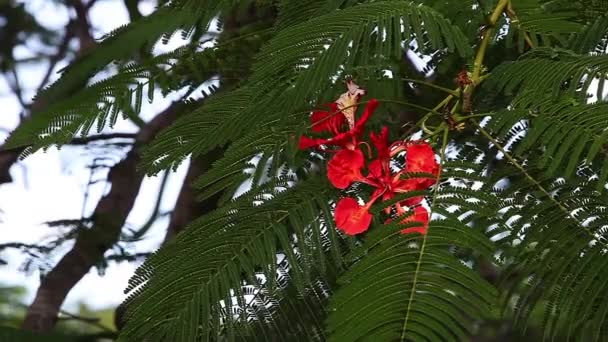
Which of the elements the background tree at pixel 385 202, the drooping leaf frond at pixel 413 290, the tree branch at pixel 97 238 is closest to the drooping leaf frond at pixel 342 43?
the background tree at pixel 385 202

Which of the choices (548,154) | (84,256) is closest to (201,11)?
(548,154)

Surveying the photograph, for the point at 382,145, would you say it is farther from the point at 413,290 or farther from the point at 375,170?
the point at 413,290

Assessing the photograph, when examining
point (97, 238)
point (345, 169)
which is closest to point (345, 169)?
point (345, 169)

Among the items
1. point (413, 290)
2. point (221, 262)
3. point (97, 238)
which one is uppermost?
point (97, 238)

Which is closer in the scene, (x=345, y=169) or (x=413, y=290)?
(x=413, y=290)

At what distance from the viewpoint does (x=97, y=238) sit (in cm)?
135

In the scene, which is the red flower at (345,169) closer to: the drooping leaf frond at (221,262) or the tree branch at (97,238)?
the drooping leaf frond at (221,262)

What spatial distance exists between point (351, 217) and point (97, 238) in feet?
2.66

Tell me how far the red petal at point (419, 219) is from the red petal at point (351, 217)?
45 mm

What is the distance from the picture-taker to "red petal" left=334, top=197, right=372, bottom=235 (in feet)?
2.01

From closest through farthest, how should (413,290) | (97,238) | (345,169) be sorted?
1. (413,290)
2. (345,169)
3. (97,238)

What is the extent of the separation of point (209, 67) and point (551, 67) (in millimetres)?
513

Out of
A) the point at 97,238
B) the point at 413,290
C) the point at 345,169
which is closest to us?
the point at 413,290

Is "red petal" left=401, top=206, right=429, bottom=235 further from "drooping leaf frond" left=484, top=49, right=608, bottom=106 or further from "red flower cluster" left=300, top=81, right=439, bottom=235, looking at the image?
"drooping leaf frond" left=484, top=49, right=608, bottom=106
